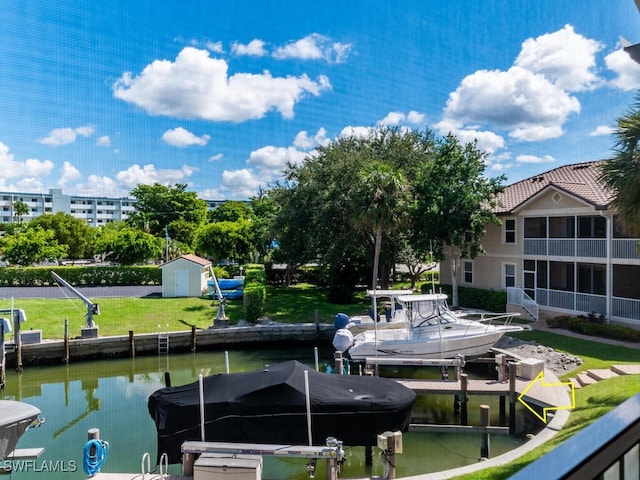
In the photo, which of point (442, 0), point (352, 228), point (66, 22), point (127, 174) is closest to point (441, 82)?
point (442, 0)

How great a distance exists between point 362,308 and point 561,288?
24.0ft

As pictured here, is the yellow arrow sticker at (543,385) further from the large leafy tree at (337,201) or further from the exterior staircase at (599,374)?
the large leafy tree at (337,201)

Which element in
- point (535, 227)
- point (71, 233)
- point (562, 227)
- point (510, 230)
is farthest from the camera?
point (71, 233)

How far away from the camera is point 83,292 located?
2130 centimetres

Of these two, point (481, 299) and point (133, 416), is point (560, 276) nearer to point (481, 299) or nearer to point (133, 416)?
point (481, 299)

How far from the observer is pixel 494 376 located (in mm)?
11188

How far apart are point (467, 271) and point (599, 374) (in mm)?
9733

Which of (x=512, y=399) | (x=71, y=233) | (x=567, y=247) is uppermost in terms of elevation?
(x=71, y=233)

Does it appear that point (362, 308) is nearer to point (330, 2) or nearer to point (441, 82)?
point (441, 82)

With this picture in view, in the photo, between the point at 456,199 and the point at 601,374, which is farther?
the point at 456,199

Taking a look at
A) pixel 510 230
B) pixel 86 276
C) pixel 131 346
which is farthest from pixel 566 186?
pixel 86 276

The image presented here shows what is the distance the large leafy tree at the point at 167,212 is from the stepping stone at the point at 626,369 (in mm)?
33275

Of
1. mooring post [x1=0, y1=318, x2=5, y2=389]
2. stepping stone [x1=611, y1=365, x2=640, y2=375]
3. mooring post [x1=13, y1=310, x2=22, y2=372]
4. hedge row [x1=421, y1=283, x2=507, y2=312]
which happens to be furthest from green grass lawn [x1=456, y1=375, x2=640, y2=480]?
mooring post [x1=13, y1=310, x2=22, y2=372]

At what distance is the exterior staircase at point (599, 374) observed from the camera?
8.99 meters
